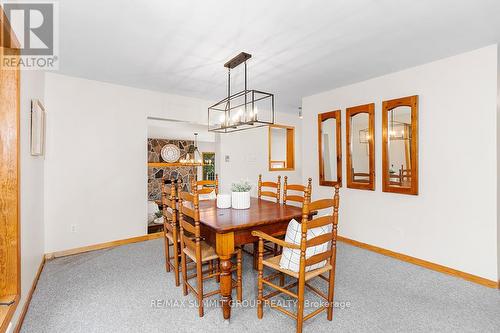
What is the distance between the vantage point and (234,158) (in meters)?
5.02

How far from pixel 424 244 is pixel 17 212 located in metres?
3.99

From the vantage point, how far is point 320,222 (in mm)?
1683

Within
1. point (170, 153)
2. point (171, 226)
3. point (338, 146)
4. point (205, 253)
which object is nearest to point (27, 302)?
point (171, 226)

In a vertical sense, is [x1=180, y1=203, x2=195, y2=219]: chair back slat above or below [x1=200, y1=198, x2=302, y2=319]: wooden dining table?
above

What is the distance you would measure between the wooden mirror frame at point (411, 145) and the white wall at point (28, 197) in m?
3.87

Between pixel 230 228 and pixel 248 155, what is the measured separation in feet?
11.3

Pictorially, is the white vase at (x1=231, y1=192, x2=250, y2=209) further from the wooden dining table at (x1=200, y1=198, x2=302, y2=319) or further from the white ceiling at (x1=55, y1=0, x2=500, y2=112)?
the white ceiling at (x1=55, y1=0, x2=500, y2=112)

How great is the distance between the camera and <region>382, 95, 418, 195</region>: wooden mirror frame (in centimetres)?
305

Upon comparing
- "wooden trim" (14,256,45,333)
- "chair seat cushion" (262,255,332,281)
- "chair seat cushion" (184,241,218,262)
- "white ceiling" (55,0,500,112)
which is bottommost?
"wooden trim" (14,256,45,333)

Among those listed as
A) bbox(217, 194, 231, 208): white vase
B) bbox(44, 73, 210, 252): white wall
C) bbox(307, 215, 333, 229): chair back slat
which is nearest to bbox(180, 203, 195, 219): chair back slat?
bbox(217, 194, 231, 208): white vase

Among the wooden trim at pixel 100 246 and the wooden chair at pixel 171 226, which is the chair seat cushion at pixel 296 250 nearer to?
the wooden chair at pixel 171 226

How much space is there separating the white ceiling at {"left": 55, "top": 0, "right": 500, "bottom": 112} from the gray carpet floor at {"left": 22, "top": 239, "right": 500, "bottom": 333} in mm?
2395

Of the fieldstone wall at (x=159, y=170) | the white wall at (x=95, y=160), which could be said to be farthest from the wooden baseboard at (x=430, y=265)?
the fieldstone wall at (x=159, y=170)

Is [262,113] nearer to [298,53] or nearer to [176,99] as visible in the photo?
[176,99]
